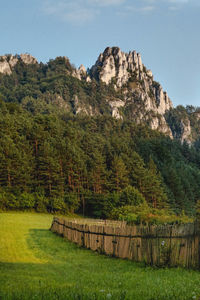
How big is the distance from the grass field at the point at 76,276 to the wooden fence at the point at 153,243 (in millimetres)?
492

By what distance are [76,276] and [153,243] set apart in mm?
3811

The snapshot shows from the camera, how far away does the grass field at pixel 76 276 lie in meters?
6.37

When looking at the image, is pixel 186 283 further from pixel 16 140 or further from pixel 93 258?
pixel 16 140

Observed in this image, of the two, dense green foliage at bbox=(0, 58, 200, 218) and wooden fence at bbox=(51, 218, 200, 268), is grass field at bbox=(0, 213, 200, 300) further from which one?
dense green foliage at bbox=(0, 58, 200, 218)

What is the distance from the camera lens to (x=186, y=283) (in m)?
8.45

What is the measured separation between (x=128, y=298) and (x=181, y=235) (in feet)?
21.1

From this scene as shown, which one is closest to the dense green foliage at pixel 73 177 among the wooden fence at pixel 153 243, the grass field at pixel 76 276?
the grass field at pixel 76 276

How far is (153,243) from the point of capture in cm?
1295

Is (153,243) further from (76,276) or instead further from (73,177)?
(73,177)

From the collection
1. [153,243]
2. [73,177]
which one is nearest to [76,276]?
[153,243]

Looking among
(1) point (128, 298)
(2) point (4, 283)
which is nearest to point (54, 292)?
(1) point (128, 298)

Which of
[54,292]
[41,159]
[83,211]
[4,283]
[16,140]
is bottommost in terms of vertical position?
[83,211]

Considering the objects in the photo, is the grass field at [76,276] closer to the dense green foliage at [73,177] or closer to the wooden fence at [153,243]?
the wooden fence at [153,243]

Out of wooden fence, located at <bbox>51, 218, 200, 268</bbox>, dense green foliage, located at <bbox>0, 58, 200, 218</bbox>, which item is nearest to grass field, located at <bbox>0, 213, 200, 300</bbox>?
wooden fence, located at <bbox>51, 218, 200, 268</bbox>
